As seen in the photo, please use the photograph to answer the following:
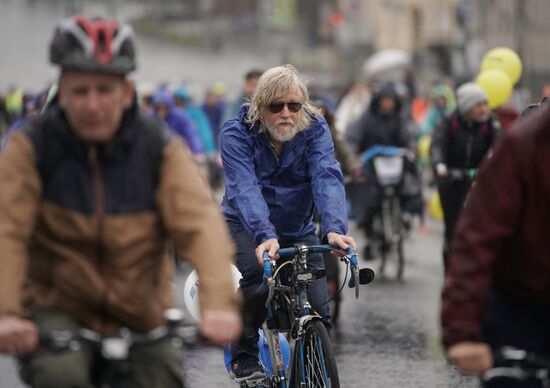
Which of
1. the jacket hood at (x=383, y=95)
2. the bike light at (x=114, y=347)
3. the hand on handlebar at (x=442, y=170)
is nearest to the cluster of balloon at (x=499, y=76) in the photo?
the hand on handlebar at (x=442, y=170)

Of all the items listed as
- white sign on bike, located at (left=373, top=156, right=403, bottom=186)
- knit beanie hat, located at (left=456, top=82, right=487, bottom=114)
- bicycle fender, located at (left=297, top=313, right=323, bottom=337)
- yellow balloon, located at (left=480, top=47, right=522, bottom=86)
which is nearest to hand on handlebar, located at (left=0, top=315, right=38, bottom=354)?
bicycle fender, located at (left=297, top=313, right=323, bottom=337)

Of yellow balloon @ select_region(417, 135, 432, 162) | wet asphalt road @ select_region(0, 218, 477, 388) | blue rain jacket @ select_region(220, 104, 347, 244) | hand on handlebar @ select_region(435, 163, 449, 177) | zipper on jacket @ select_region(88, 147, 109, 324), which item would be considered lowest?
yellow balloon @ select_region(417, 135, 432, 162)

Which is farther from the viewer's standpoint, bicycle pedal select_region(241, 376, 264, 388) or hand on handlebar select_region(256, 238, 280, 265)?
bicycle pedal select_region(241, 376, 264, 388)

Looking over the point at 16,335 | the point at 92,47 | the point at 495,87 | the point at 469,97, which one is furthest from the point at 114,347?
the point at 495,87

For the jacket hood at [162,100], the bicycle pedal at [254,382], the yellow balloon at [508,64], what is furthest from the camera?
the jacket hood at [162,100]

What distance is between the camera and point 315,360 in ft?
23.6

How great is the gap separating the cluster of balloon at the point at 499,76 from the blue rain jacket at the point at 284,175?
229 inches

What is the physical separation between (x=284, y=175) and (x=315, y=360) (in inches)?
41.5

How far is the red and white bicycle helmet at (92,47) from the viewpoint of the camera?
464 centimetres

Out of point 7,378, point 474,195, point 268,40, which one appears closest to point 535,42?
point 7,378

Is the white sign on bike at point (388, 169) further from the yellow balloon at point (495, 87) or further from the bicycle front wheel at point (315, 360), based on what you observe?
the bicycle front wheel at point (315, 360)

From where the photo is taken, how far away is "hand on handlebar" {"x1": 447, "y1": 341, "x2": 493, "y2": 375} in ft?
14.6

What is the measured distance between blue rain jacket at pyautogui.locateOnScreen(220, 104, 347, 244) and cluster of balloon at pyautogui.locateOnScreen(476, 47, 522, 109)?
5.82m

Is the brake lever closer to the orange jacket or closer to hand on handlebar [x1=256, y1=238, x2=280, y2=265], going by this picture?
hand on handlebar [x1=256, y1=238, x2=280, y2=265]
